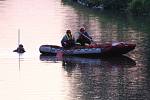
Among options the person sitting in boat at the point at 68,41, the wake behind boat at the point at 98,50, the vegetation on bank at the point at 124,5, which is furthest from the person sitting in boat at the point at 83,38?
the vegetation on bank at the point at 124,5

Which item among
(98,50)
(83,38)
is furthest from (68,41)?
(98,50)

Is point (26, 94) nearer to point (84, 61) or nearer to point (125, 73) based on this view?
point (125, 73)

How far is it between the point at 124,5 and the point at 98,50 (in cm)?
6825

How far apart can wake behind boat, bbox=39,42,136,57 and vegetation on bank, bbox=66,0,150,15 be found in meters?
53.6

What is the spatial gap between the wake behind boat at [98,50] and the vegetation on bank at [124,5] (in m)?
53.6

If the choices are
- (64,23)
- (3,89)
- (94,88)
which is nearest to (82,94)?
(94,88)

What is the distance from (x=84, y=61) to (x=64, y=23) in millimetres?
34593

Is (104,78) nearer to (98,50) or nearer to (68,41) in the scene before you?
(98,50)

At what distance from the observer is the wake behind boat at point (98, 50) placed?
4834 cm

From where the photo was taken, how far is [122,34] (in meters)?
68.1

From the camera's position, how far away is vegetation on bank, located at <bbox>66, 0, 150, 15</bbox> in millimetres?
102750

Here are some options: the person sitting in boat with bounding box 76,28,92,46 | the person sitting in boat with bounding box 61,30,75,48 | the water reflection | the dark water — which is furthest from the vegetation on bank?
the water reflection

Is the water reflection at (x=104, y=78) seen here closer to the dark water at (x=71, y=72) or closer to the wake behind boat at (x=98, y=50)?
the dark water at (x=71, y=72)

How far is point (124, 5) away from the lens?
116 m
